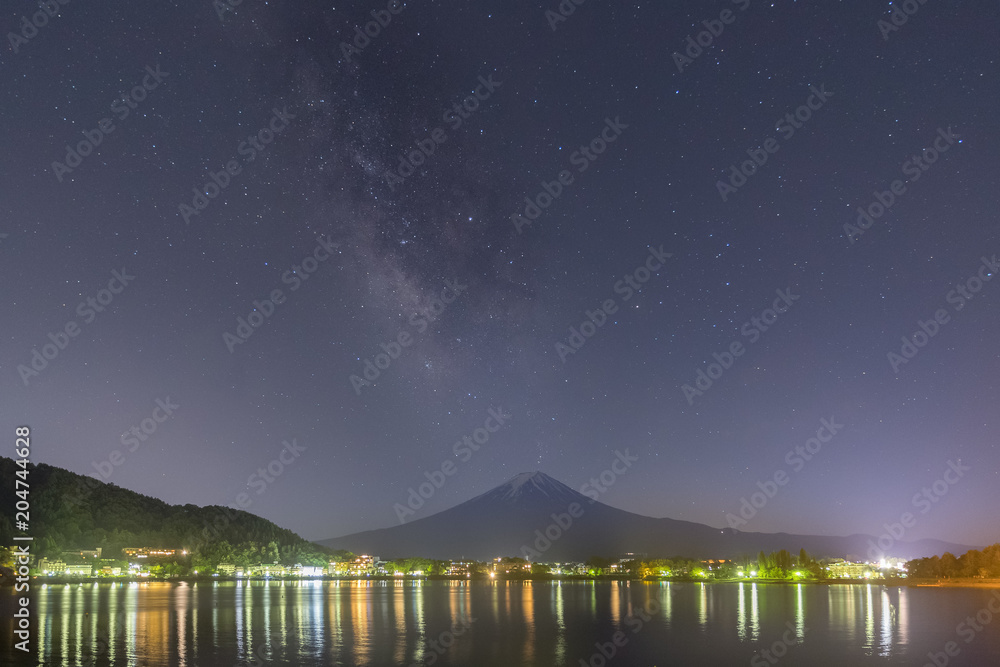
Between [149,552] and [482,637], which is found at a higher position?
[482,637]

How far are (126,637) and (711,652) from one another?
2869 centimetres

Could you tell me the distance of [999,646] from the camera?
38.6 metres

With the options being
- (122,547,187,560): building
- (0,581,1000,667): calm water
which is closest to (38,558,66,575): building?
(122,547,187,560): building

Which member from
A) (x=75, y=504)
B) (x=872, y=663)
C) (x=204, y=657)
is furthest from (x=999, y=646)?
(x=75, y=504)

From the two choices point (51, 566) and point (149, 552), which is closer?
point (51, 566)

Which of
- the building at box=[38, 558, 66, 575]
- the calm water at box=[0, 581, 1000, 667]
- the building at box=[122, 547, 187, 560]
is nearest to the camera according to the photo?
the calm water at box=[0, 581, 1000, 667]

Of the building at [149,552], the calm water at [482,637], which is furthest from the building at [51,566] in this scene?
the calm water at [482,637]

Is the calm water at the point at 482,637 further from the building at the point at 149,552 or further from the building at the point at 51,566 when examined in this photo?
the building at the point at 149,552

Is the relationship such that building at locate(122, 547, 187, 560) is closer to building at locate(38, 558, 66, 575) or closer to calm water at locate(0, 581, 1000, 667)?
building at locate(38, 558, 66, 575)

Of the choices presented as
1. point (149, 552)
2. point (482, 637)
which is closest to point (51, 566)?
point (149, 552)

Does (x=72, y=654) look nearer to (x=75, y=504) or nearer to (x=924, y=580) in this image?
(x=75, y=504)

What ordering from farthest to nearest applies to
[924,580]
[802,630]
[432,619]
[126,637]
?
[924,580] → [432,619] → [802,630] → [126,637]

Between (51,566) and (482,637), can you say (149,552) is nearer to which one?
(51,566)

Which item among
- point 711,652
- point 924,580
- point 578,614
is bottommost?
point 924,580
